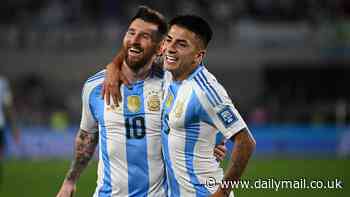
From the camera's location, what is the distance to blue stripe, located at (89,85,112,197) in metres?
6.25

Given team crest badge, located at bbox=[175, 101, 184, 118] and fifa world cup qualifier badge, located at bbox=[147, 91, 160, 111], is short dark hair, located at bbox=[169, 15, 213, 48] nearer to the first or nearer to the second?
team crest badge, located at bbox=[175, 101, 184, 118]

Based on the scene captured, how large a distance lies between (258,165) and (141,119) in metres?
11.5

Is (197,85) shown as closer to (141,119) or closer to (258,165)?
(141,119)

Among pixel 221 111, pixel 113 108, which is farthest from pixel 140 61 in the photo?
pixel 221 111

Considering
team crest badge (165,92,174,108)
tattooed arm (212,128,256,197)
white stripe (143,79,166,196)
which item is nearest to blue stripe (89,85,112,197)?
white stripe (143,79,166,196)

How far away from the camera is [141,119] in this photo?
6223 millimetres

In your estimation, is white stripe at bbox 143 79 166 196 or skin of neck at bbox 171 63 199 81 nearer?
skin of neck at bbox 171 63 199 81

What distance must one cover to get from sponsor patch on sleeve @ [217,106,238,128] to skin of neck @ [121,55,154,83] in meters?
0.88

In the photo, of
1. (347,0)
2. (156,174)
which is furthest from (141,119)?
(347,0)

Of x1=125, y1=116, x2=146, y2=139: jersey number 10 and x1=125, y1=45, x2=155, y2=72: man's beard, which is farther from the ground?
x1=125, y1=45, x2=155, y2=72: man's beard

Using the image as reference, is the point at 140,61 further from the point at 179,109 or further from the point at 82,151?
the point at 82,151

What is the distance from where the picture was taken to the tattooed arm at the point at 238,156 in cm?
549

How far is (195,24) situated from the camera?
5.70 m

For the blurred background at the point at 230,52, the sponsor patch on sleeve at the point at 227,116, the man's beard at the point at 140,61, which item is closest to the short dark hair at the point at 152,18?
the man's beard at the point at 140,61
